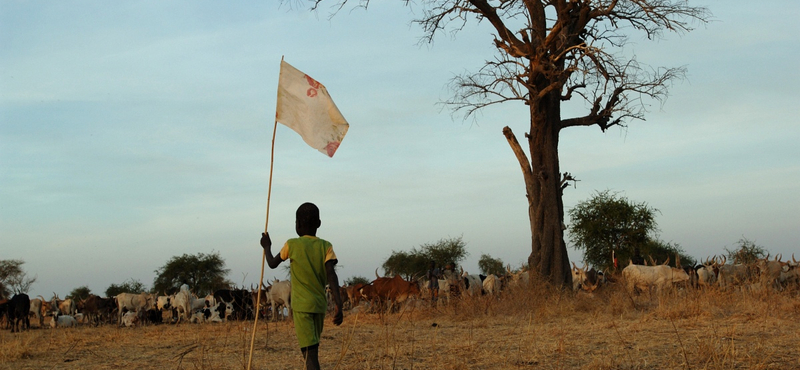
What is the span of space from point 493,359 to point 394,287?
11.3 metres

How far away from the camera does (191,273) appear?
40594 mm

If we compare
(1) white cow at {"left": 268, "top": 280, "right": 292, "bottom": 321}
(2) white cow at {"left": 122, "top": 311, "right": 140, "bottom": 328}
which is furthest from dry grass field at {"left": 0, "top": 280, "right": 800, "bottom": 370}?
(2) white cow at {"left": 122, "top": 311, "right": 140, "bottom": 328}

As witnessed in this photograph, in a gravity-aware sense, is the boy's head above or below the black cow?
above

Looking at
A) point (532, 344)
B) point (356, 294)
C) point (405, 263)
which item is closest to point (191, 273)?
point (405, 263)

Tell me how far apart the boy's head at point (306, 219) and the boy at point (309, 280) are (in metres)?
0.09

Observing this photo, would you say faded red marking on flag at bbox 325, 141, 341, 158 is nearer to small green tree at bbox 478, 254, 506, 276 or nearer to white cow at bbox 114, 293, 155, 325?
white cow at bbox 114, 293, 155, 325

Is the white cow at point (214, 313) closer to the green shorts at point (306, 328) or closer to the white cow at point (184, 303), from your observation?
the white cow at point (184, 303)

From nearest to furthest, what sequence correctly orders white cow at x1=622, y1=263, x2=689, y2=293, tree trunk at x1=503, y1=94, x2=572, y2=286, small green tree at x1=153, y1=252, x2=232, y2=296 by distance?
tree trunk at x1=503, y1=94, x2=572, y2=286 → white cow at x1=622, y1=263, x2=689, y2=293 → small green tree at x1=153, y1=252, x2=232, y2=296

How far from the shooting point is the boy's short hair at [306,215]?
18.9 ft

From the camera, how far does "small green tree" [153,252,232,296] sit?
40.2m

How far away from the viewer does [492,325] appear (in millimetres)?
11781

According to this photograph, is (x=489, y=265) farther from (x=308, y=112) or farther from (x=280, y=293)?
(x=308, y=112)

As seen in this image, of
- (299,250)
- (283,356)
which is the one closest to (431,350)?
(283,356)

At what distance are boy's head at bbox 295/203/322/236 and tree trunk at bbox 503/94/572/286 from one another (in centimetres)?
1229
